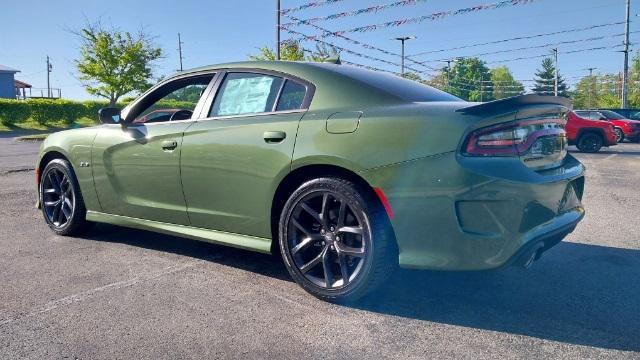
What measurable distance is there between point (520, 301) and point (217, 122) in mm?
2260

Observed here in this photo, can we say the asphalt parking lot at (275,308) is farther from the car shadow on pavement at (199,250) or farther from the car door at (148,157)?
the car door at (148,157)

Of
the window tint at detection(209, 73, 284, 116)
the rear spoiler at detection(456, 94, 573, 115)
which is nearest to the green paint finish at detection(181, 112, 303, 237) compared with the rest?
the window tint at detection(209, 73, 284, 116)

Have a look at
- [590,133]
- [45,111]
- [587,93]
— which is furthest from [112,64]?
[587,93]

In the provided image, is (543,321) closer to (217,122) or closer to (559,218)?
(559,218)

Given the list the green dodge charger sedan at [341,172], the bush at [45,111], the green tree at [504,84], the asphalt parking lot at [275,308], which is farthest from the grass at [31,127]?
the green tree at [504,84]

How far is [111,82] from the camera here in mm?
29703

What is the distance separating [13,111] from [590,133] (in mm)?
28767

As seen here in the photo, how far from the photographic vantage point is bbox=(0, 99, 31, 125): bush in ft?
92.8

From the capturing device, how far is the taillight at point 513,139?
8.52 ft

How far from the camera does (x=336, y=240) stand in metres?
2.98

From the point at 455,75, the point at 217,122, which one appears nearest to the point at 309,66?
the point at 217,122

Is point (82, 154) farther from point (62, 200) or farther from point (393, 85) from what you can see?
point (393, 85)

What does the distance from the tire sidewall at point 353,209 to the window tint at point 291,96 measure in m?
0.56

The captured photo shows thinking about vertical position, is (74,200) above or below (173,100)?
below
